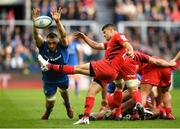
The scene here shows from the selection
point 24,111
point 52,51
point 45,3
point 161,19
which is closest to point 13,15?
point 45,3

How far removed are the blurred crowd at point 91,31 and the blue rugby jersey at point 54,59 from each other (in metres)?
15.1

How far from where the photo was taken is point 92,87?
1489cm

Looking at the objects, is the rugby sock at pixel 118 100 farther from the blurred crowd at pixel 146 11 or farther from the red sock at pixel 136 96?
the blurred crowd at pixel 146 11

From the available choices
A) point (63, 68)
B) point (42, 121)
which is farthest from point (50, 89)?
point (63, 68)

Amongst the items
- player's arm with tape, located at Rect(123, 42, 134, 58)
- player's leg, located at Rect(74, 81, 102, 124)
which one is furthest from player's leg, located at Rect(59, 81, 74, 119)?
player's arm with tape, located at Rect(123, 42, 134, 58)

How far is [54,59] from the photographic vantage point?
51.6 feet

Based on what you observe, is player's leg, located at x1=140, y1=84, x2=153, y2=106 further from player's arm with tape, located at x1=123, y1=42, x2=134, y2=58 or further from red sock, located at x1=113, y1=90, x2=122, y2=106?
A: player's arm with tape, located at x1=123, y1=42, x2=134, y2=58

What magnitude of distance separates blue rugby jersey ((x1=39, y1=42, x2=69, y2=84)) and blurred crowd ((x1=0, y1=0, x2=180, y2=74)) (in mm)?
15093

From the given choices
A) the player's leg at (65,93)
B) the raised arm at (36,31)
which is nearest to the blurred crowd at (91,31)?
the player's leg at (65,93)

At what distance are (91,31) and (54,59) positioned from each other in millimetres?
17168

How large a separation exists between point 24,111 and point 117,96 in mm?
3581

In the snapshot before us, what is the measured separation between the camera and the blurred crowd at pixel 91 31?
31438mm

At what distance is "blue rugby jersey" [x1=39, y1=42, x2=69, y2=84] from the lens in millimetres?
15719

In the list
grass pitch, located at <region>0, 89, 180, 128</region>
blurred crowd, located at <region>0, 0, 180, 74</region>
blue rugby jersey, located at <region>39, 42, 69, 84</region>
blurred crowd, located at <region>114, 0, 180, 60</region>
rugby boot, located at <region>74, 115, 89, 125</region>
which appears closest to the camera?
grass pitch, located at <region>0, 89, 180, 128</region>
